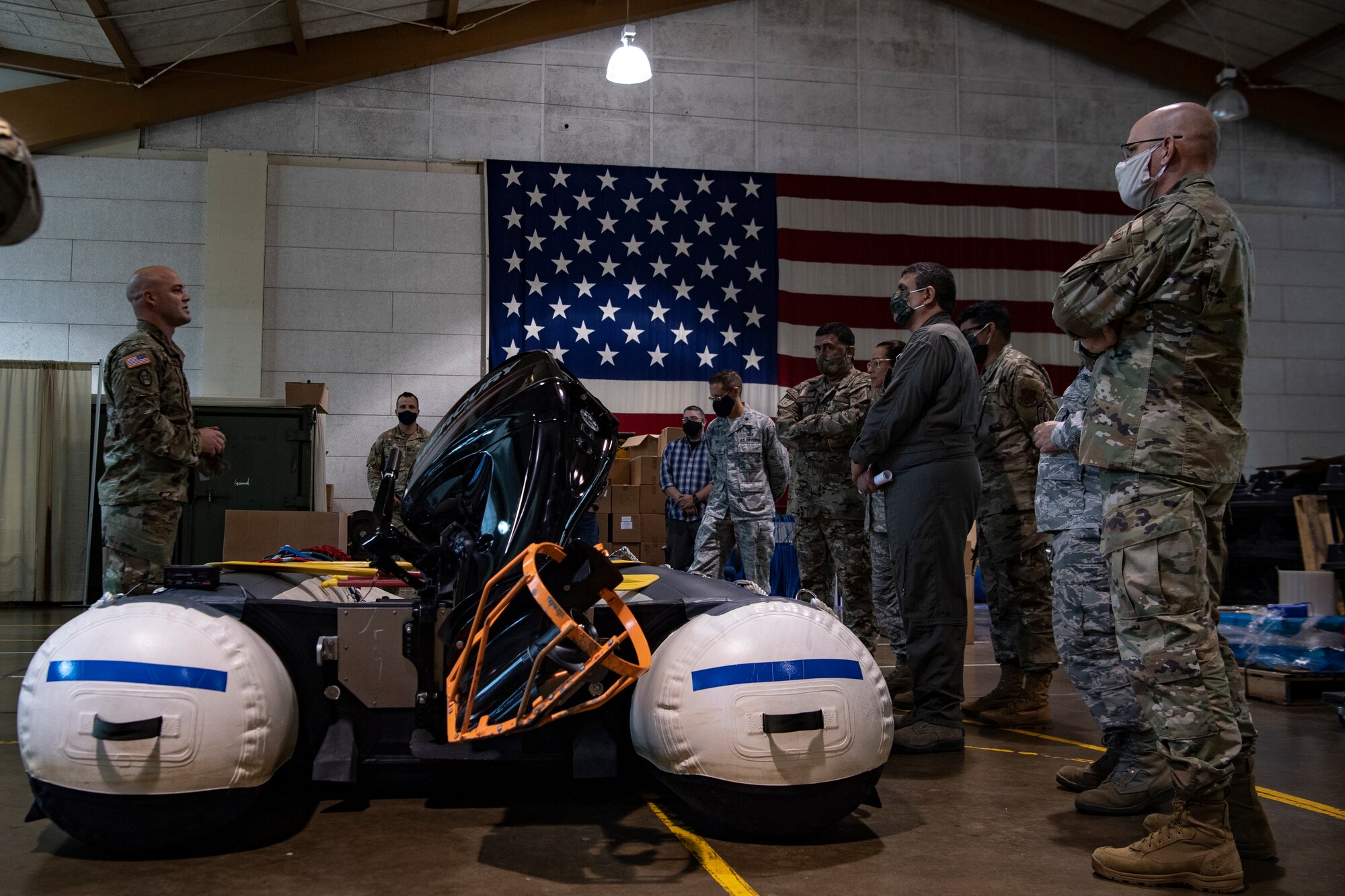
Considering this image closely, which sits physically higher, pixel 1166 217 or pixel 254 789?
pixel 1166 217

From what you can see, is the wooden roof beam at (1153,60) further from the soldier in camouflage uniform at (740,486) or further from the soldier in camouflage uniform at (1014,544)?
the soldier in camouflage uniform at (1014,544)

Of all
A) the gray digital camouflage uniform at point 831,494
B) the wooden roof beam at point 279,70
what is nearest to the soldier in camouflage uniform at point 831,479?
the gray digital camouflage uniform at point 831,494

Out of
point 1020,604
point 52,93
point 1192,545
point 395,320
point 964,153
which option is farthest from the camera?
point 964,153

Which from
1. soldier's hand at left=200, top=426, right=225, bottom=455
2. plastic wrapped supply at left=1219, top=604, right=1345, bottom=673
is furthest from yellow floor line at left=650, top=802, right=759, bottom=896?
plastic wrapped supply at left=1219, top=604, right=1345, bottom=673

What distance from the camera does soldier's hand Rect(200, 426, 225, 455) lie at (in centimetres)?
387

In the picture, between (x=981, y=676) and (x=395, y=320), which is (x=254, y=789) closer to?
(x=981, y=676)

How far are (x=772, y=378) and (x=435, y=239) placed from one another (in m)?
3.90

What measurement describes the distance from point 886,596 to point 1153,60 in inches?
409

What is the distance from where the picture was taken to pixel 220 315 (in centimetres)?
1014

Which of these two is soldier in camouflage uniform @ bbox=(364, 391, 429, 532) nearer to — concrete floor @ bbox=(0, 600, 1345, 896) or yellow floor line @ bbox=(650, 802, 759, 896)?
concrete floor @ bbox=(0, 600, 1345, 896)

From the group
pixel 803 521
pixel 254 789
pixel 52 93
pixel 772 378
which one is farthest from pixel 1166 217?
pixel 52 93

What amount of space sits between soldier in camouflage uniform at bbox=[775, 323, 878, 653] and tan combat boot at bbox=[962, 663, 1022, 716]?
1.02 m

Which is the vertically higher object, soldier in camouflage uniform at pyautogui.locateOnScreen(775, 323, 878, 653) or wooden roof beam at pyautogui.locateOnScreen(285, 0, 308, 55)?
wooden roof beam at pyautogui.locateOnScreen(285, 0, 308, 55)

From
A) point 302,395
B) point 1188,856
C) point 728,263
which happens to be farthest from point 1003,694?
point 728,263
